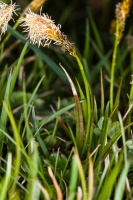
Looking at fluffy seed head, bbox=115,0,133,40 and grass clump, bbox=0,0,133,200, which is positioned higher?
fluffy seed head, bbox=115,0,133,40

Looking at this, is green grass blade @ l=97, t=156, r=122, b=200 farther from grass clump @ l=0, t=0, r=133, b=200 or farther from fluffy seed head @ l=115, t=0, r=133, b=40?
fluffy seed head @ l=115, t=0, r=133, b=40

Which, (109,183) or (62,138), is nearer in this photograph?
(109,183)

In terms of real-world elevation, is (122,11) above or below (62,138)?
above

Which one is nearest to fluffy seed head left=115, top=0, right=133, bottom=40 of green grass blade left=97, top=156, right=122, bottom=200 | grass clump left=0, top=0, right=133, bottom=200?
grass clump left=0, top=0, right=133, bottom=200

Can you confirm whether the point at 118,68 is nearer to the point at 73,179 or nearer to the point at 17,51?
the point at 17,51

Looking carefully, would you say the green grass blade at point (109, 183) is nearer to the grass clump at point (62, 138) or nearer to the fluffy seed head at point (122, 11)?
the grass clump at point (62, 138)

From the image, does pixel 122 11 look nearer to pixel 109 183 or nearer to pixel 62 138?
pixel 62 138

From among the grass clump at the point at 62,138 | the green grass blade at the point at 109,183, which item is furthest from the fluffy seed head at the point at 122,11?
the green grass blade at the point at 109,183

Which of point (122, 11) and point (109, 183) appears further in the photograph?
point (122, 11)

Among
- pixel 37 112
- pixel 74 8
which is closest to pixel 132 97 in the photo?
pixel 37 112

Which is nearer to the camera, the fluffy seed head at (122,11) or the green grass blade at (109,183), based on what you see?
the green grass blade at (109,183)

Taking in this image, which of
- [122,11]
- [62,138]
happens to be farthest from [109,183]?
[122,11]
